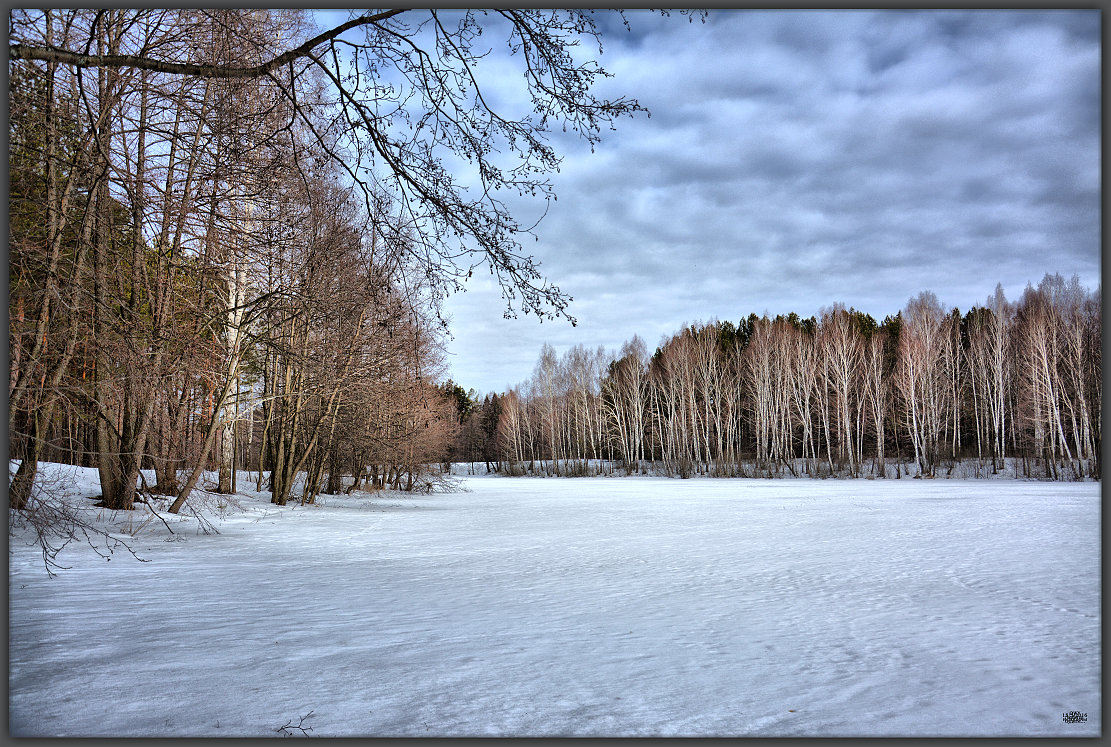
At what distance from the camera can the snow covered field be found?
3.01 metres

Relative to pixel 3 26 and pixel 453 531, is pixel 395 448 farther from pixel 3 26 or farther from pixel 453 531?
pixel 3 26

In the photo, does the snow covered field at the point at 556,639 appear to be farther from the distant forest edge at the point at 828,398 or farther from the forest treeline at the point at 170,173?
the distant forest edge at the point at 828,398

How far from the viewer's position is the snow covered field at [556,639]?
301 cm

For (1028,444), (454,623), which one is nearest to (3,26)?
(454,623)

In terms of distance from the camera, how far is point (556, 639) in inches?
175

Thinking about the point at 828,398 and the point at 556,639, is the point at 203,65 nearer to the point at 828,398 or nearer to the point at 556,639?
the point at 556,639

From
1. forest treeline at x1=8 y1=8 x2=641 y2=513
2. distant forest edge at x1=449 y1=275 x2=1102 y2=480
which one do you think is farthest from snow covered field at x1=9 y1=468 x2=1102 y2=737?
distant forest edge at x1=449 y1=275 x2=1102 y2=480

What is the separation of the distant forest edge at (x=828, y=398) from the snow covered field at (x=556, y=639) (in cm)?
1857

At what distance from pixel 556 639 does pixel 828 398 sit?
130 ft

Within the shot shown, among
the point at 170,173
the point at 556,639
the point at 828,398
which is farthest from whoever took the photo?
the point at 828,398

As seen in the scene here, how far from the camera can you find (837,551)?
8.91 meters

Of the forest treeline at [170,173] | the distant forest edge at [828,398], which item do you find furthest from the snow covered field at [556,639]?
the distant forest edge at [828,398]

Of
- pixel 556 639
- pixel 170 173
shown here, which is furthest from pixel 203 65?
pixel 170 173

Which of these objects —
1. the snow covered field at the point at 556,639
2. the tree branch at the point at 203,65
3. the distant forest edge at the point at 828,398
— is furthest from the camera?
Answer: the distant forest edge at the point at 828,398
